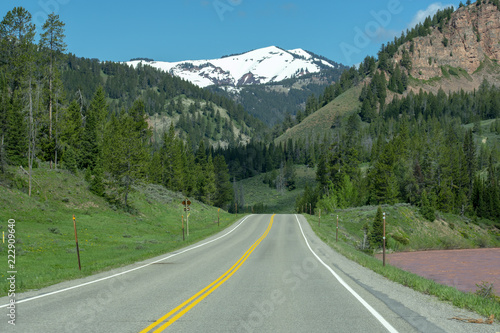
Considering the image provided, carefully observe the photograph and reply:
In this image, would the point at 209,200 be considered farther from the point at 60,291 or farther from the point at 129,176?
the point at 60,291

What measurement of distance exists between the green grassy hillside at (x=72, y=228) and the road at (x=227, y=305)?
2606mm

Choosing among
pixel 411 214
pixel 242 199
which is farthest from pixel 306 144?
pixel 411 214

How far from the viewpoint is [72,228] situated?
31.1 meters

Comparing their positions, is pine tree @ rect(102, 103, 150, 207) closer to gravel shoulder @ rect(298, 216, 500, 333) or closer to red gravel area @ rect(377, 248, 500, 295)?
red gravel area @ rect(377, 248, 500, 295)

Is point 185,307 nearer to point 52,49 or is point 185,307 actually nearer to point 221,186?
point 52,49

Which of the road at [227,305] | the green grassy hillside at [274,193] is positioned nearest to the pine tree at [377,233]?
the road at [227,305]

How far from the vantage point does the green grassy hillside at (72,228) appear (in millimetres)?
17177

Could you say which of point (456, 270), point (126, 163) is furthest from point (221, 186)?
point (456, 270)

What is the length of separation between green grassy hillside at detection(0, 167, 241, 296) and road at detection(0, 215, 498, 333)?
103 inches

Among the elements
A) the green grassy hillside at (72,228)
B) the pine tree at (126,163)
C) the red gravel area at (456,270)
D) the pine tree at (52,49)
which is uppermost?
the pine tree at (52,49)

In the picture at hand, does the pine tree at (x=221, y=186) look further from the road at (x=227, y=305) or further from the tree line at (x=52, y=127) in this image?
the road at (x=227, y=305)

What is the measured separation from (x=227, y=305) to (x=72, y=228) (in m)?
26.8

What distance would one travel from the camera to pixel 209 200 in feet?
290

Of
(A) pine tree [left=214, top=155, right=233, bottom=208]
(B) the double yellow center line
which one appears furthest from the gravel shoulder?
(A) pine tree [left=214, top=155, right=233, bottom=208]
